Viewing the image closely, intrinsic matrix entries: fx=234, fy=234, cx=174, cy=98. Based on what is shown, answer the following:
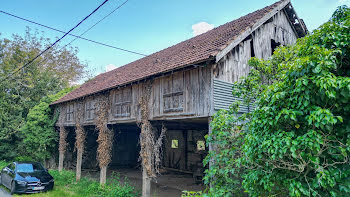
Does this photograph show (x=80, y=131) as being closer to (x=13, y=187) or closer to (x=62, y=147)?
(x=62, y=147)

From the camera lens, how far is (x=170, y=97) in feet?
29.5

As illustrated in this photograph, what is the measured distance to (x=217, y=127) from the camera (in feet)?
22.2

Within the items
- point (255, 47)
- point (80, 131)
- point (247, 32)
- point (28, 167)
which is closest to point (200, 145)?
point (80, 131)

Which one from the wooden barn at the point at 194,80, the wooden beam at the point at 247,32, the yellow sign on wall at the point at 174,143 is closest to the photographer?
the wooden beam at the point at 247,32

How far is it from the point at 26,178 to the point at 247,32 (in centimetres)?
1195

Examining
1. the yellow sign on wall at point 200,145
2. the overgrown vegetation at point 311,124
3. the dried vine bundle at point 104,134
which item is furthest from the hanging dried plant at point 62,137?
the overgrown vegetation at point 311,124

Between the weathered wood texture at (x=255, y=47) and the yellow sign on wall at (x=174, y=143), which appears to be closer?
the weathered wood texture at (x=255, y=47)

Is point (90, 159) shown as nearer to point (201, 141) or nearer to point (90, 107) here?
point (90, 107)

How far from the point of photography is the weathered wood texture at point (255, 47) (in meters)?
8.38

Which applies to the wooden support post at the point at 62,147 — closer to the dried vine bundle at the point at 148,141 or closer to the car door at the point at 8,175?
the car door at the point at 8,175

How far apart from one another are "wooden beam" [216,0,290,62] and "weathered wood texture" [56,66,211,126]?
67 cm

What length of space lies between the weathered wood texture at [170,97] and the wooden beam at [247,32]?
671mm

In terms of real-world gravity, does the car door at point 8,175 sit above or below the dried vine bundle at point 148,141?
below

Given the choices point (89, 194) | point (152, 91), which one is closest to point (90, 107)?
point (89, 194)
